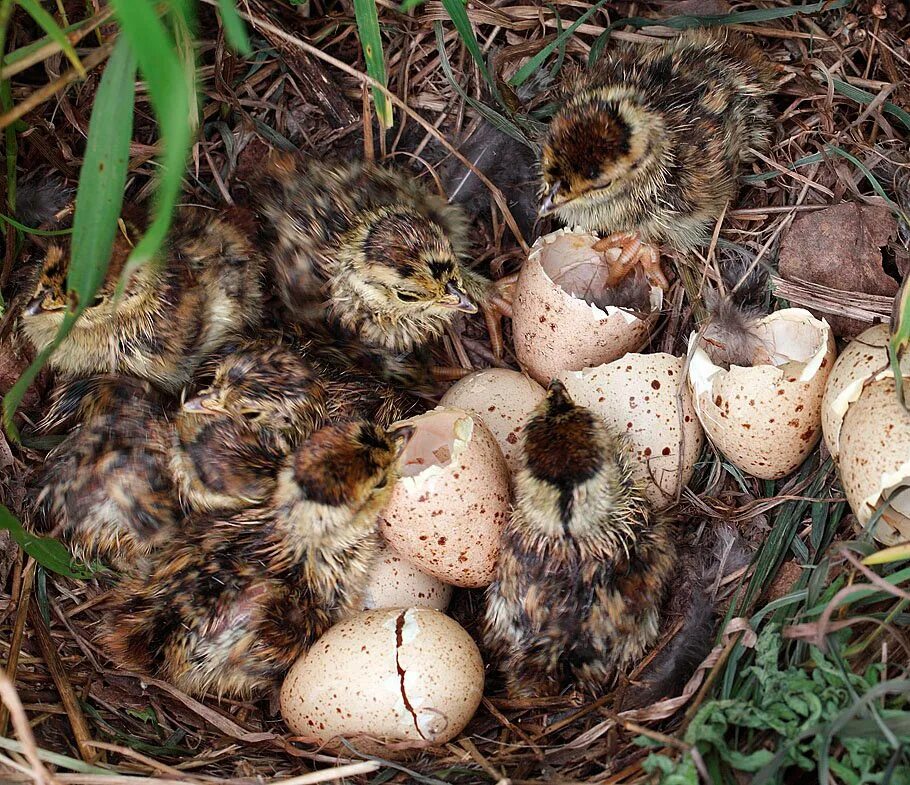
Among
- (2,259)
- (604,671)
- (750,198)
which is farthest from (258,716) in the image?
(750,198)

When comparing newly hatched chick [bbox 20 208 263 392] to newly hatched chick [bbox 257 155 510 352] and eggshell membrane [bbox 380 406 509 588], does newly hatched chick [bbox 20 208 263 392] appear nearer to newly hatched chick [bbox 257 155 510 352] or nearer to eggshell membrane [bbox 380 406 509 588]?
newly hatched chick [bbox 257 155 510 352]

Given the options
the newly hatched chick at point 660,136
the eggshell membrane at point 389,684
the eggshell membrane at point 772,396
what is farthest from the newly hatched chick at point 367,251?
the eggshell membrane at point 389,684

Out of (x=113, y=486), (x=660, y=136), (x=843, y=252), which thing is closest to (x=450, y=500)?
(x=113, y=486)

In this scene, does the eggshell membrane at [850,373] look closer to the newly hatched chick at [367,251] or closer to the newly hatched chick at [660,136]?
the newly hatched chick at [660,136]

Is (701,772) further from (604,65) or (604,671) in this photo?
(604,65)

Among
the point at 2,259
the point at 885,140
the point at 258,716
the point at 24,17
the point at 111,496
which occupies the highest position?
the point at 24,17

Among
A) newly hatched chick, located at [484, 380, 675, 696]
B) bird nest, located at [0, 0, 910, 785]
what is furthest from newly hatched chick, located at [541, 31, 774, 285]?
newly hatched chick, located at [484, 380, 675, 696]

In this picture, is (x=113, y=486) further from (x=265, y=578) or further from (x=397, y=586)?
(x=397, y=586)
